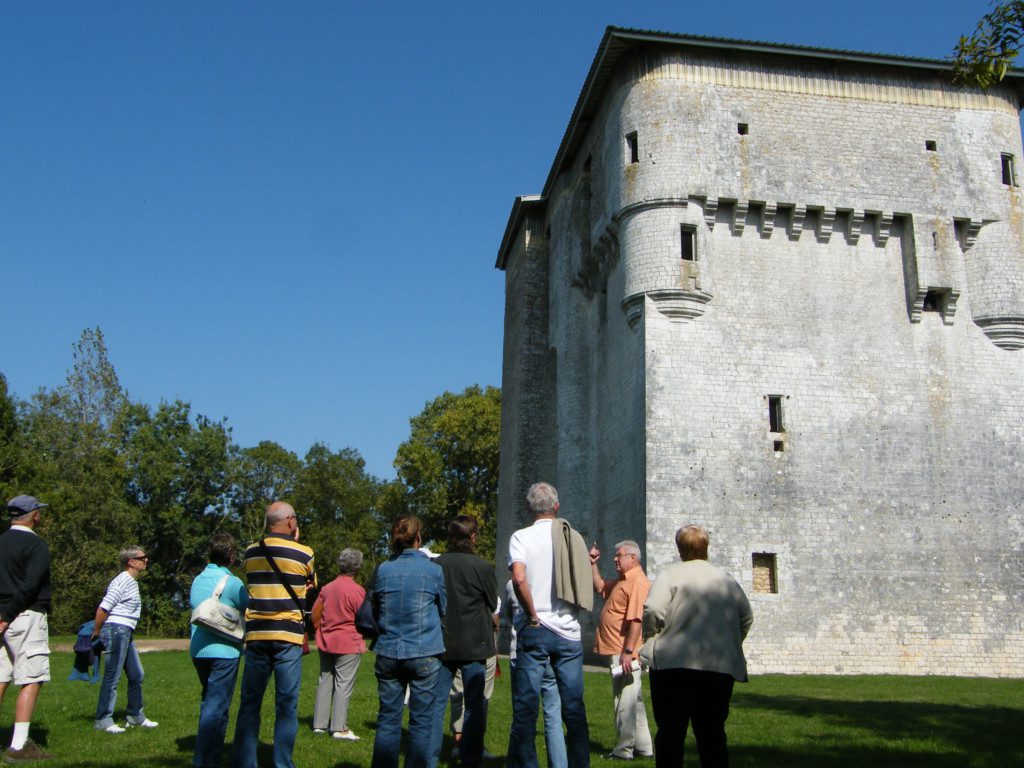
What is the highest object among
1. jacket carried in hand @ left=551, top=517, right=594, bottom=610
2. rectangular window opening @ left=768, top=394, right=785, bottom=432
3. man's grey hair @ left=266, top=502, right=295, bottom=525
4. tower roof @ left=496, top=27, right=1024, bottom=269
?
tower roof @ left=496, top=27, right=1024, bottom=269

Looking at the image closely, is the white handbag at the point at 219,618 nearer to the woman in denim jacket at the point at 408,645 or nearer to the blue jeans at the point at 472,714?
the woman in denim jacket at the point at 408,645

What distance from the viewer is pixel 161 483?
4616 cm

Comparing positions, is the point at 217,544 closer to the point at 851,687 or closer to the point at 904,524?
the point at 851,687

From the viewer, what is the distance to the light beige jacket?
5.68 m

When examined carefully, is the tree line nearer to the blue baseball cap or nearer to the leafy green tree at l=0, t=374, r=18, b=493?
the leafy green tree at l=0, t=374, r=18, b=493

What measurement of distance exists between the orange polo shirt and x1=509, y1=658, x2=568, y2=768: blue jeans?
1761 millimetres

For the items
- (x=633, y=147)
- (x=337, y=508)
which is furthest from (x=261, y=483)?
(x=633, y=147)

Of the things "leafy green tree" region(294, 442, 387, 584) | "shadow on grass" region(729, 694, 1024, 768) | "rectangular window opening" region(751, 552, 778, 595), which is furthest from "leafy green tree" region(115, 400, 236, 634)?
"shadow on grass" region(729, 694, 1024, 768)

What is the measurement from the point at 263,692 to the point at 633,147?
1894 centimetres

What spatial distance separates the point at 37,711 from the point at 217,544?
5.13m

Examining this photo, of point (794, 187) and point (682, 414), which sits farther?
point (794, 187)

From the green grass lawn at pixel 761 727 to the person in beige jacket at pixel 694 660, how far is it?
7.70 feet

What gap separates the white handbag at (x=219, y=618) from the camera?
6.97m

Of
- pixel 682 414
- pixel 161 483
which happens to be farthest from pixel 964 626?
pixel 161 483
